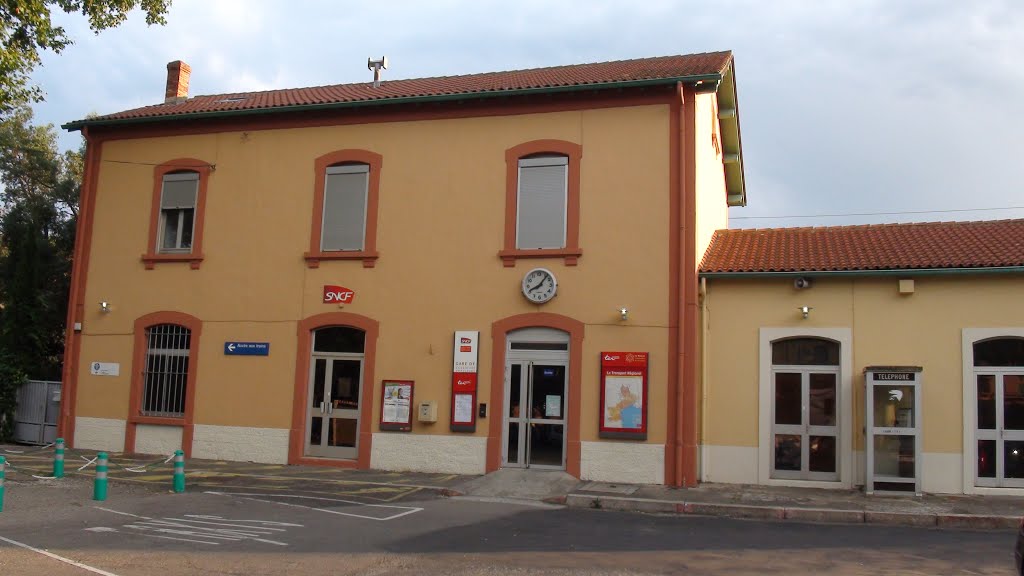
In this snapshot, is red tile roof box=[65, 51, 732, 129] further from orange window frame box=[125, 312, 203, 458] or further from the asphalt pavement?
the asphalt pavement

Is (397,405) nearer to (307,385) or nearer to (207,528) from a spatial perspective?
(307,385)

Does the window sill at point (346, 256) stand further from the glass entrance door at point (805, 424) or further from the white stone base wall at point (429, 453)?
the glass entrance door at point (805, 424)

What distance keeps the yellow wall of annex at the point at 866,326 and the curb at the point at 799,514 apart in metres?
2.41

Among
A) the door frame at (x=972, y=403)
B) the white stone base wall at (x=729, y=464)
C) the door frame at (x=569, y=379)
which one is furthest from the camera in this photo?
the door frame at (x=569, y=379)

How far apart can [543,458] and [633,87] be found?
21.7 feet

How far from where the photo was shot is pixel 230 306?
16.6 metres

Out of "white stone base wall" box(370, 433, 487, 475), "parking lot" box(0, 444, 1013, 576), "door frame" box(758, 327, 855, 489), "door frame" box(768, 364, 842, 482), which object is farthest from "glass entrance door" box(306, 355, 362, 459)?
"door frame" box(768, 364, 842, 482)

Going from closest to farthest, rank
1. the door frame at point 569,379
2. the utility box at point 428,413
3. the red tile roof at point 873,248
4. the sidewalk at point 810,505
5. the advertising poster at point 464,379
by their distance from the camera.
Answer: the sidewalk at point 810,505 → the red tile roof at point 873,248 → the door frame at point 569,379 → the advertising poster at point 464,379 → the utility box at point 428,413

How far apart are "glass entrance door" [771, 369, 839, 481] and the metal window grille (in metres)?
11.2

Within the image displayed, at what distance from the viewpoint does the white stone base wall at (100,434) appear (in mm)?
16969

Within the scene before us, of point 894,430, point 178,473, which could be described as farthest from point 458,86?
point 894,430

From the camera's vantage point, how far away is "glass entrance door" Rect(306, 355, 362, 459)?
1574 cm

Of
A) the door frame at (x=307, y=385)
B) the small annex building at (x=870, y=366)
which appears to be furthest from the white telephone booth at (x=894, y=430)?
the door frame at (x=307, y=385)

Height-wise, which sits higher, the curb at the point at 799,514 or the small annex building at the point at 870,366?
the small annex building at the point at 870,366
